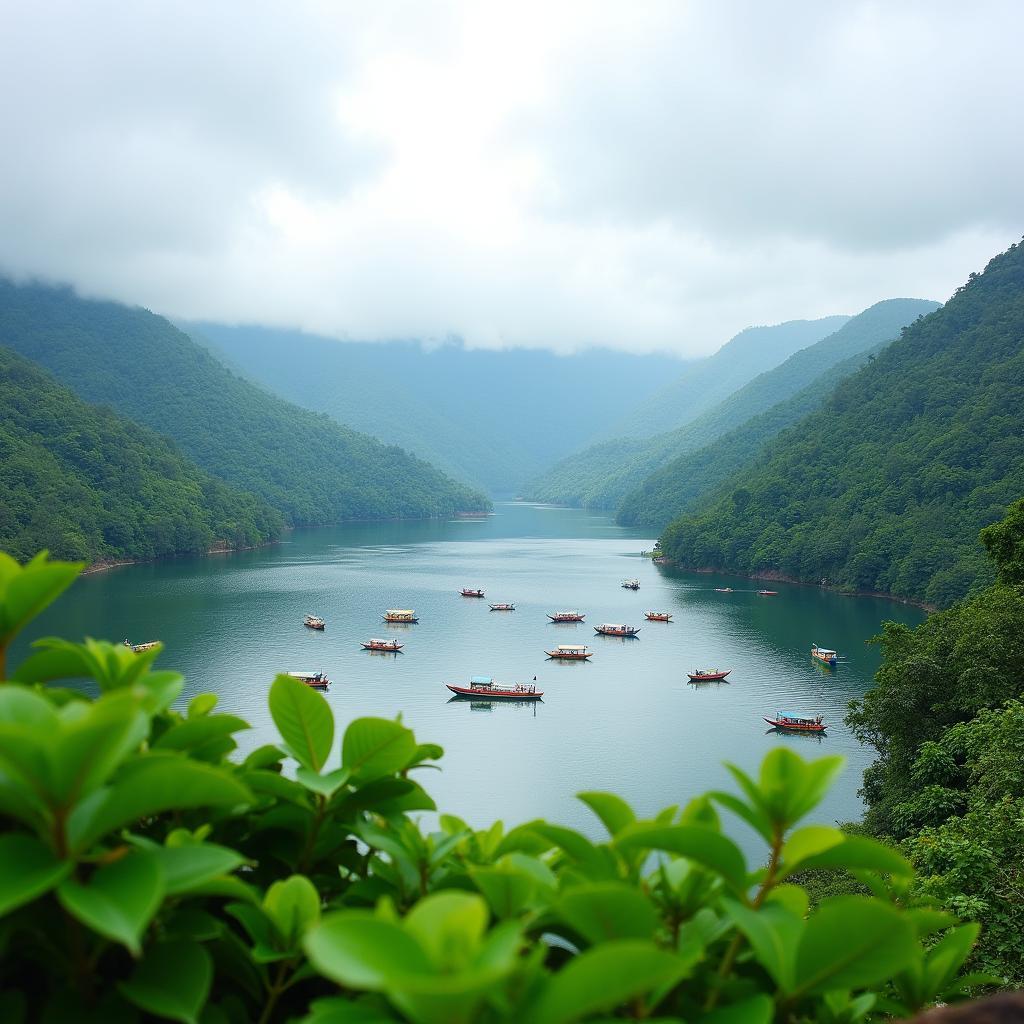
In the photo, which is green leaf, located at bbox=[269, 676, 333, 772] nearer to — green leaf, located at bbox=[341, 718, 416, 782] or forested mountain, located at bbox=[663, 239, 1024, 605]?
green leaf, located at bbox=[341, 718, 416, 782]

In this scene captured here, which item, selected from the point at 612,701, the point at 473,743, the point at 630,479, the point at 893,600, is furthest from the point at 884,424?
the point at 630,479

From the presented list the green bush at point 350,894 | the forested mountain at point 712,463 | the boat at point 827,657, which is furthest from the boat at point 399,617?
the forested mountain at point 712,463

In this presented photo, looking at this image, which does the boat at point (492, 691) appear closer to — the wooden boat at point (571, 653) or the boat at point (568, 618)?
the wooden boat at point (571, 653)

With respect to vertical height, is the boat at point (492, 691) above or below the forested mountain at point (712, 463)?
below

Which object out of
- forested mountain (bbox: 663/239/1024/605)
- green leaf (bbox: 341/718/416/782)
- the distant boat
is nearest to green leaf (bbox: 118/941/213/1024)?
green leaf (bbox: 341/718/416/782)

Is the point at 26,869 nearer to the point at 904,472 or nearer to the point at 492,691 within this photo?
the point at 492,691

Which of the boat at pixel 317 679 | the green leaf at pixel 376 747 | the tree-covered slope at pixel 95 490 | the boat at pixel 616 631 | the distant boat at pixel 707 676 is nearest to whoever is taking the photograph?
the green leaf at pixel 376 747

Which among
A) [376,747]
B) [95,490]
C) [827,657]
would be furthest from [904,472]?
[376,747]

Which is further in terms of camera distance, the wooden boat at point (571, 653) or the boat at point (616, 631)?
the boat at point (616, 631)

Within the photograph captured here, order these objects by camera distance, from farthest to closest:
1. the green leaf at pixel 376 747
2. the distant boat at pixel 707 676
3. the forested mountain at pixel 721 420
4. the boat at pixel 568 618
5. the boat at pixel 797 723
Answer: the forested mountain at pixel 721 420 < the boat at pixel 568 618 < the distant boat at pixel 707 676 < the boat at pixel 797 723 < the green leaf at pixel 376 747
